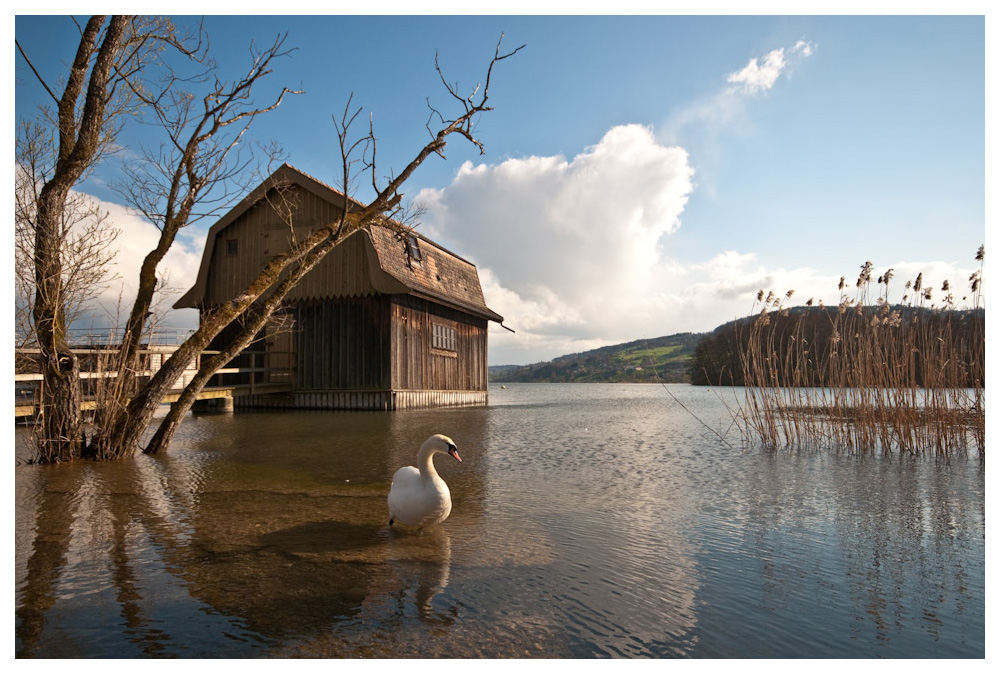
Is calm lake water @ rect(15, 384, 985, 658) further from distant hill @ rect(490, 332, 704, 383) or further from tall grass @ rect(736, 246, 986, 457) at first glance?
distant hill @ rect(490, 332, 704, 383)

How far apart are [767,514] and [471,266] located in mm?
21007

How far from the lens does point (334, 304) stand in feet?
60.4

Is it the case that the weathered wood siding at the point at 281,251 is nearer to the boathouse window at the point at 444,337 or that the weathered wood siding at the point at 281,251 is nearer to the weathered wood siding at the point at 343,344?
the weathered wood siding at the point at 343,344

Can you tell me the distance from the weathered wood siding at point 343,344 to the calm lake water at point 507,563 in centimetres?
992

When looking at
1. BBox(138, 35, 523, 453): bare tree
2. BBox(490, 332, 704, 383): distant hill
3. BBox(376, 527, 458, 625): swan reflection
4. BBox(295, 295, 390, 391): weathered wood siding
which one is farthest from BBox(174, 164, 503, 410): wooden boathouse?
BBox(490, 332, 704, 383): distant hill

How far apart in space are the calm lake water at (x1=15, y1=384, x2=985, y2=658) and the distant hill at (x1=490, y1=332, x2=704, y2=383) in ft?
197

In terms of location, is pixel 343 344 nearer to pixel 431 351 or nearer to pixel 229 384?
pixel 431 351

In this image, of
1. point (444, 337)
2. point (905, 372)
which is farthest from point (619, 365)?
point (905, 372)

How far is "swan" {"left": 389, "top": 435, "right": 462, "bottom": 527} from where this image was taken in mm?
4566

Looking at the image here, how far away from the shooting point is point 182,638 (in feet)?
9.25

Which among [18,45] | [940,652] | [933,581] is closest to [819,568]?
[933,581]

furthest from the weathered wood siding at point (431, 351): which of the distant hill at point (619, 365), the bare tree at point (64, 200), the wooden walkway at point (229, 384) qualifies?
the distant hill at point (619, 365)

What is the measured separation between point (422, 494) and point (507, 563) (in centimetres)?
94
